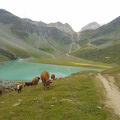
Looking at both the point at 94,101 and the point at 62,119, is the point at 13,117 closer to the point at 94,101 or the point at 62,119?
the point at 62,119

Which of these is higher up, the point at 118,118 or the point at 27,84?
the point at 27,84

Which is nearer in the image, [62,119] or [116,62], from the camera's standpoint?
[62,119]

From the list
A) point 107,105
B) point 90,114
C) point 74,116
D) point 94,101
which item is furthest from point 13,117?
point 107,105

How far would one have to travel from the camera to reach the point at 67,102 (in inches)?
632

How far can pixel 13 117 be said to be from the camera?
13.0m

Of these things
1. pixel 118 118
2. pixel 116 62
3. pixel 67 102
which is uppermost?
pixel 116 62

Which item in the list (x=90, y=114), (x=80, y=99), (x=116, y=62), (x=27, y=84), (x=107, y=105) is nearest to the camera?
(x=90, y=114)

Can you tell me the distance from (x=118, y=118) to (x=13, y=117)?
10.9 meters

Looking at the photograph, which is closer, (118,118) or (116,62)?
(118,118)

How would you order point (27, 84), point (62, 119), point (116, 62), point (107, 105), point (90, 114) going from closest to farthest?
point (62, 119) < point (90, 114) < point (107, 105) < point (27, 84) < point (116, 62)

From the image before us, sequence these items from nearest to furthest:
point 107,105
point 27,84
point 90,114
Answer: point 90,114 < point 107,105 < point 27,84

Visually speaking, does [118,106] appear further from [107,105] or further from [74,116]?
[74,116]

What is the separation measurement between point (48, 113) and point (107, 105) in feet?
25.1

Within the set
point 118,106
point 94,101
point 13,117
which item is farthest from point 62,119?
point 118,106
